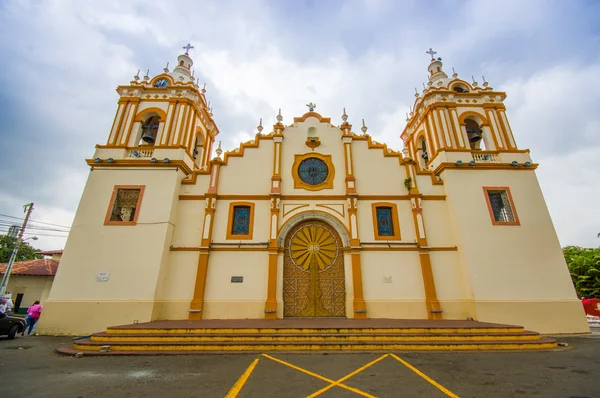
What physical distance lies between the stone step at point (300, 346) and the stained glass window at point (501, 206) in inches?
225

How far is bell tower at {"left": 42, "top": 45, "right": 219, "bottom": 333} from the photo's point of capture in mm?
10039

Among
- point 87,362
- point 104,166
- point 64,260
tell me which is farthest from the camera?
point 104,166

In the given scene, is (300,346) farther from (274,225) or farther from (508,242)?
(508,242)

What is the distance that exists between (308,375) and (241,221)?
7792 millimetres

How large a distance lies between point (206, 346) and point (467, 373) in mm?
6366

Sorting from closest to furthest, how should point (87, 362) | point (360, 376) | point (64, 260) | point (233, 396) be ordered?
point (233, 396) → point (360, 376) → point (87, 362) → point (64, 260)

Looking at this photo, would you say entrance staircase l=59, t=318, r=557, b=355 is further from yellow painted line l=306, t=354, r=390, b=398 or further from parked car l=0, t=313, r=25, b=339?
parked car l=0, t=313, r=25, b=339

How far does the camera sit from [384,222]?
12.2m

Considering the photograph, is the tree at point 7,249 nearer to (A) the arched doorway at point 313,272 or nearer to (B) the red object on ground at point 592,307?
(A) the arched doorway at point 313,272

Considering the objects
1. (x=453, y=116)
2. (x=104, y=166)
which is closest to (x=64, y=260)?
(x=104, y=166)

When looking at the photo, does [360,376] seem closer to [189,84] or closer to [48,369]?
[48,369]

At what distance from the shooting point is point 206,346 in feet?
24.6

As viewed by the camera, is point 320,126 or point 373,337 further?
point 320,126

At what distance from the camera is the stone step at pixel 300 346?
7398mm
